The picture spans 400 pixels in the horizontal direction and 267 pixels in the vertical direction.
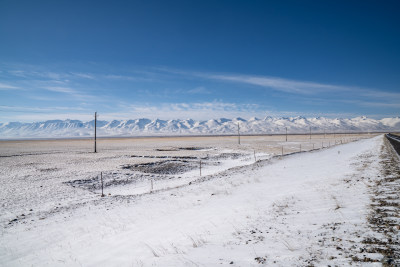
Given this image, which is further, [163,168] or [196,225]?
[163,168]

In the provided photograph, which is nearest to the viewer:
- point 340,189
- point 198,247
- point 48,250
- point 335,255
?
point 335,255

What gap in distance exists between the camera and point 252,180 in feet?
51.0

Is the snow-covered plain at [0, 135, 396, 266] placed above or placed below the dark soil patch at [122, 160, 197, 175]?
above

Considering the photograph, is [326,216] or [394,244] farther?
[326,216]

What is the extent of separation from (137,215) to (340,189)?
380 inches

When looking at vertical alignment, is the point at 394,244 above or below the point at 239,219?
above

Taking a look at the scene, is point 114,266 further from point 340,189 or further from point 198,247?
point 340,189

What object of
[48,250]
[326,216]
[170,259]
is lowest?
[48,250]

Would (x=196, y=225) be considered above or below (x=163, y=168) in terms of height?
above

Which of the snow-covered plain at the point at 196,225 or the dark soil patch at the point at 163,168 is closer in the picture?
the snow-covered plain at the point at 196,225

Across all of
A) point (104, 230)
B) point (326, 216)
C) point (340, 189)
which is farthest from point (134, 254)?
point (340, 189)

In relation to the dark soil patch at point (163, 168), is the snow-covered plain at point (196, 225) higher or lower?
higher

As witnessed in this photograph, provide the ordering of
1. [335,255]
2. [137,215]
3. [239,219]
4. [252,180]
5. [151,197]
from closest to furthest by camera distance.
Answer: [335,255] < [239,219] < [137,215] < [151,197] < [252,180]

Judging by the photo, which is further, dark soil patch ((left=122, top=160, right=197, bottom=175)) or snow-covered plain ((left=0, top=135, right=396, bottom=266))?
dark soil patch ((left=122, top=160, right=197, bottom=175))
